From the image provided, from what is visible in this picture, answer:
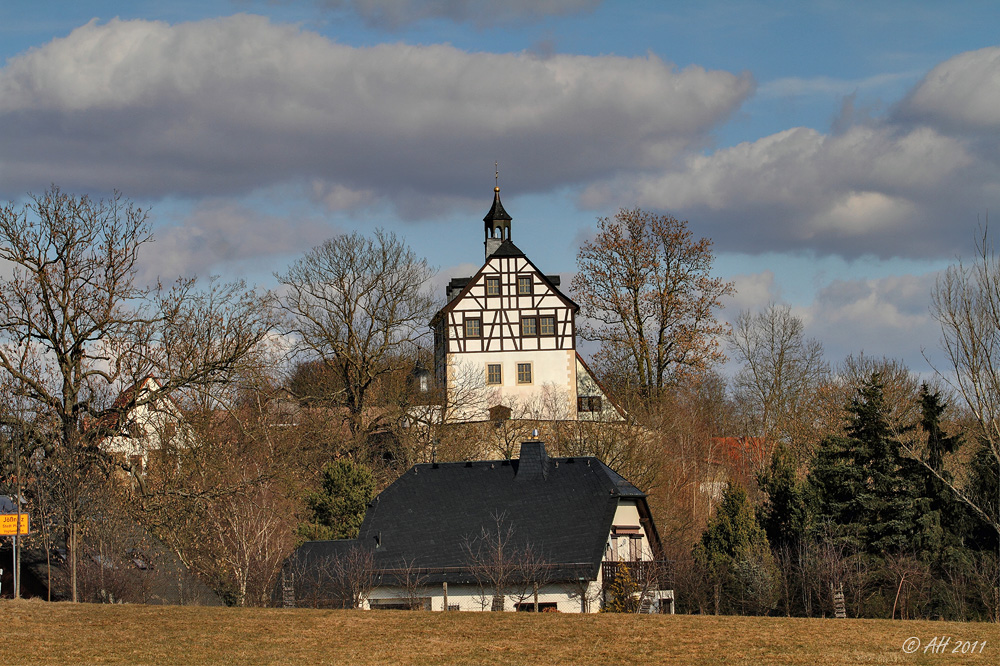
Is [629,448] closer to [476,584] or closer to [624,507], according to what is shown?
[624,507]

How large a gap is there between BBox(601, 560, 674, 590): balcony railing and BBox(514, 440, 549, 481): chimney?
4199 mm

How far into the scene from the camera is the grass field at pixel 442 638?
18672mm

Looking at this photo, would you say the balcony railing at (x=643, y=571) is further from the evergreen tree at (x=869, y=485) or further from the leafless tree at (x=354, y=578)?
the leafless tree at (x=354, y=578)

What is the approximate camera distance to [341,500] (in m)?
35.5

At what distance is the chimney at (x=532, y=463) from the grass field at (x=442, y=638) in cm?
1113

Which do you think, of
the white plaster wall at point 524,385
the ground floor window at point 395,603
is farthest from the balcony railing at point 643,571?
the white plaster wall at point 524,385

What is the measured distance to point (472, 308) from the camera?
185 feet

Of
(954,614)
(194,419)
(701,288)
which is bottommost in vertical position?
(954,614)

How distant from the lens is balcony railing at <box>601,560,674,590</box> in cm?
3064

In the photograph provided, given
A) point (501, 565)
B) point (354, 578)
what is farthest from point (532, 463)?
point (354, 578)

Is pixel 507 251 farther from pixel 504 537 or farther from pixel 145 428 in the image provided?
pixel 145 428

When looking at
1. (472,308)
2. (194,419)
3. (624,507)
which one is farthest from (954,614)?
(472,308)

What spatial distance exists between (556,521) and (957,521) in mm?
11322

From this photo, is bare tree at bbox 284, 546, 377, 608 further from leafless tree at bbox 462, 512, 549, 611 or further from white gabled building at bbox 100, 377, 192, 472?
white gabled building at bbox 100, 377, 192, 472
